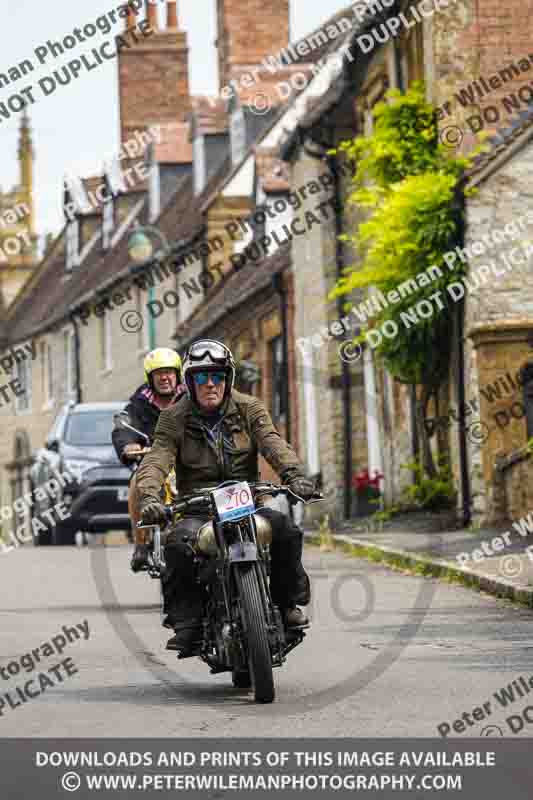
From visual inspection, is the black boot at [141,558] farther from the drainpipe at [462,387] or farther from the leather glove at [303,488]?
the drainpipe at [462,387]

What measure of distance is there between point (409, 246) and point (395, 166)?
5.99 feet

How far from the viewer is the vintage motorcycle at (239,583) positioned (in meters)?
8.69

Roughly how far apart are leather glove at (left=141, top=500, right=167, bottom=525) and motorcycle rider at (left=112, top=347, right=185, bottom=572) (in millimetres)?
3715

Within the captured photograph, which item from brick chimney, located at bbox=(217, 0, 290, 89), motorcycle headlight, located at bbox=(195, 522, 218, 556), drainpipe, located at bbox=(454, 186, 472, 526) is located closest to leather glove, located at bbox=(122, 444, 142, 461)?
motorcycle headlight, located at bbox=(195, 522, 218, 556)

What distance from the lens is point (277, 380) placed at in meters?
34.2

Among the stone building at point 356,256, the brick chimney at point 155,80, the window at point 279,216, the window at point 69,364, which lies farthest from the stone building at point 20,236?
the stone building at point 356,256

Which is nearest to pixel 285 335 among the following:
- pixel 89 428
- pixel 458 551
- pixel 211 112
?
pixel 89 428

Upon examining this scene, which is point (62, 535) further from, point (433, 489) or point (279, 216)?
point (279, 216)

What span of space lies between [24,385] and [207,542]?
53089 mm

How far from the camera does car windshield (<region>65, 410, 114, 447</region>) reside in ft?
86.3

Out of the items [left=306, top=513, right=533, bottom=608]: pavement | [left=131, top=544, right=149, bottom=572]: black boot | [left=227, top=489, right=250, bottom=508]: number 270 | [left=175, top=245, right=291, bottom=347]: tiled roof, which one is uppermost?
[left=175, top=245, right=291, bottom=347]: tiled roof

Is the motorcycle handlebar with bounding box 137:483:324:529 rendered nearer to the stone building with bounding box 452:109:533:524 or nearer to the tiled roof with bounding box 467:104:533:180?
the stone building with bounding box 452:109:533:524
